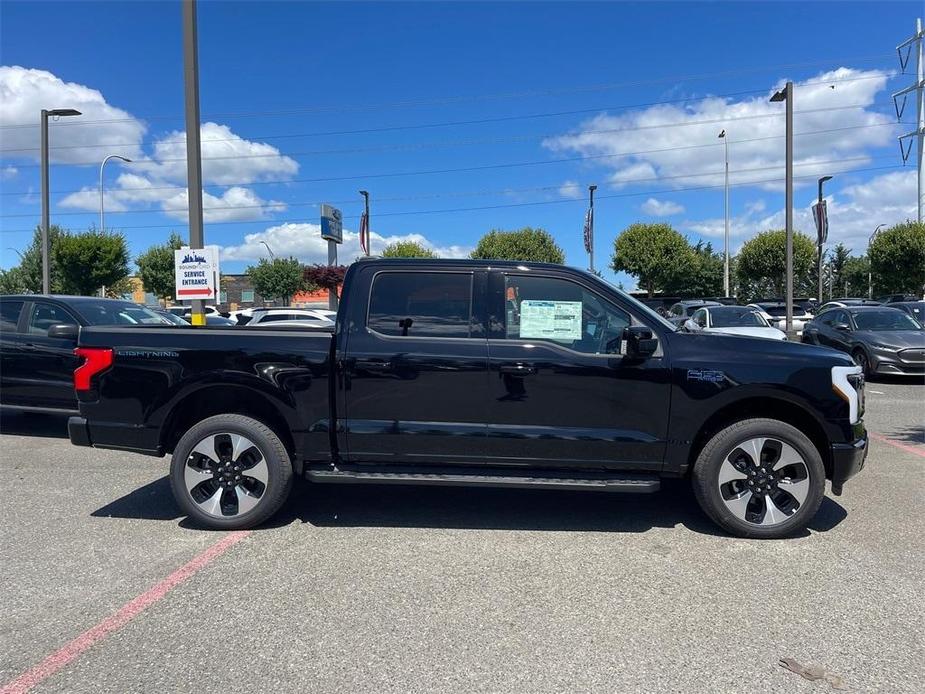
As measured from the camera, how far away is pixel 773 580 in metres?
3.79

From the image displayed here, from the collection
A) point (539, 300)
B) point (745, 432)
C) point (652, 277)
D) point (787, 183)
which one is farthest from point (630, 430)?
point (652, 277)

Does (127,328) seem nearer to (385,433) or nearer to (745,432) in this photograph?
(385,433)

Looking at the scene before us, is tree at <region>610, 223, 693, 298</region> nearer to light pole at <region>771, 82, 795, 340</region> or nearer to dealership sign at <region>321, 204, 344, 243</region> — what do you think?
dealership sign at <region>321, 204, 344, 243</region>

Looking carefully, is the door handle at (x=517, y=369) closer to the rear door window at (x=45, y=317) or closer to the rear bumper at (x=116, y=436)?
the rear bumper at (x=116, y=436)

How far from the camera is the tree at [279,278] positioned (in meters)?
59.0

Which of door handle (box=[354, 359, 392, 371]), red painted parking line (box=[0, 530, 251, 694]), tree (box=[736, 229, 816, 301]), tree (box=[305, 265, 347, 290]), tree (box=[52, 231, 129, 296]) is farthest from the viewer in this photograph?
tree (box=[736, 229, 816, 301])

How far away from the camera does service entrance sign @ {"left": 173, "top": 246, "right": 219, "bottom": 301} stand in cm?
964

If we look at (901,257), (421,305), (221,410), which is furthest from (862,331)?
(901,257)

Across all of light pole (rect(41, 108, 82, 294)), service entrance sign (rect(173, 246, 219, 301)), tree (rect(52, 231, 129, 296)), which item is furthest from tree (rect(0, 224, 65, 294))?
service entrance sign (rect(173, 246, 219, 301))

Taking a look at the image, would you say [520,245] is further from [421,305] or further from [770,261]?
[421,305]

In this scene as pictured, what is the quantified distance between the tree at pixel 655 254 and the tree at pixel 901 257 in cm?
1353

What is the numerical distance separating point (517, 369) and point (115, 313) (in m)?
6.20

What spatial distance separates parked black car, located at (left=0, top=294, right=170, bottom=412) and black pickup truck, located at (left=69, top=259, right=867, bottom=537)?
3183 mm

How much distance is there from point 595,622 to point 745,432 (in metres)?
1.82
